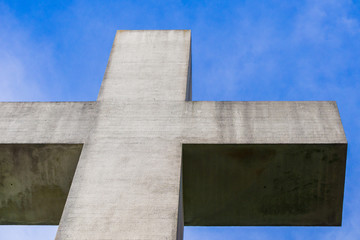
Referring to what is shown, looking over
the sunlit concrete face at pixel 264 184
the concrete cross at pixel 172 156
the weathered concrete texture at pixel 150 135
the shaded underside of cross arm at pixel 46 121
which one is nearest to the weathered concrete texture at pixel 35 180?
the concrete cross at pixel 172 156

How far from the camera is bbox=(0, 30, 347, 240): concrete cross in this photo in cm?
571

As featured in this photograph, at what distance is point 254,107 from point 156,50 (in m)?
2.08

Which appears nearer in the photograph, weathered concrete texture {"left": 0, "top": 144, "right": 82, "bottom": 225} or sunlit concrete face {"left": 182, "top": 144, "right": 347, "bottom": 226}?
sunlit concrete face {"left": 182, "top": 144, "right": 347, "bottom": 226}

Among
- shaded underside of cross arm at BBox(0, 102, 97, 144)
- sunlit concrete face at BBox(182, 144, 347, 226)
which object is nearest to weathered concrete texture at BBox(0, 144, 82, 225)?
shaded underside of cross arm at BBox(0, 102, 97, 144)

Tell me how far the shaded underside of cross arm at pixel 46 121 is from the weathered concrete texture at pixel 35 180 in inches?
4.8

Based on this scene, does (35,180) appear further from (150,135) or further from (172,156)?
(172,156)

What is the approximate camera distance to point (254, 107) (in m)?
6.55

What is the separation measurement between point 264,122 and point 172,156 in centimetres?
137

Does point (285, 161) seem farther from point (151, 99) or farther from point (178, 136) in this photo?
point (151, 99)

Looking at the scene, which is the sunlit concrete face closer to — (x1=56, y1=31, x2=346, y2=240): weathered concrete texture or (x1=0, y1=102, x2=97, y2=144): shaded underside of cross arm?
(x1=56, y1=31, x2=346, y2=240): weathered concrete texture

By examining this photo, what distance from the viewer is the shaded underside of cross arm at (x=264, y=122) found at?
6.04m

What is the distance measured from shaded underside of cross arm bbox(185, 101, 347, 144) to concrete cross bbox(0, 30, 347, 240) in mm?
14

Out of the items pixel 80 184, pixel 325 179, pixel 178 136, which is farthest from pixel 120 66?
pixel 325 179

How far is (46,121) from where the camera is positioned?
651 cm
